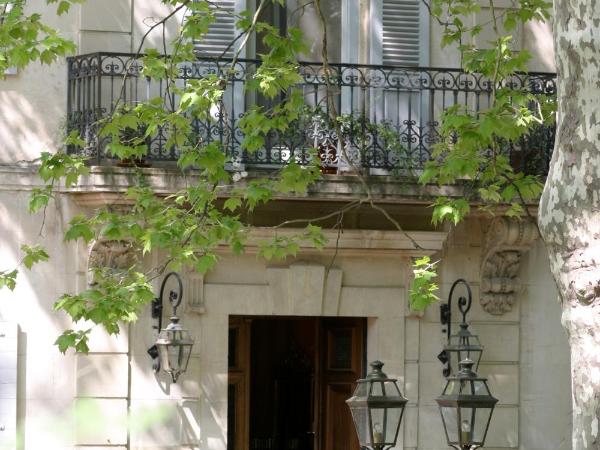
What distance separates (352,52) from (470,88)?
1.13m

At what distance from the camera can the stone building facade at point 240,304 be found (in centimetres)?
1714

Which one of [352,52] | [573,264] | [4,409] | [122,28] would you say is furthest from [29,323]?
[573,264]

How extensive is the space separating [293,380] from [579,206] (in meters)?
9.80

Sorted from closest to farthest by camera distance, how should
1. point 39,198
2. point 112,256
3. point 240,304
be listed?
1. point 39,198
2. point 112,256
3. point 240,304

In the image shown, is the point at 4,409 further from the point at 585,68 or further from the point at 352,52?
the point at 585,68

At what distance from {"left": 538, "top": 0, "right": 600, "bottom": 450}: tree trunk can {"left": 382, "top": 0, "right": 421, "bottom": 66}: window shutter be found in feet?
20.8

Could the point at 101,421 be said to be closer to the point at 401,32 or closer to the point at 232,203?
the point at 232,203

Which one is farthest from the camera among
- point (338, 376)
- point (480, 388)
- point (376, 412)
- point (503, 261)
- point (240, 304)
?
point (338, 376)

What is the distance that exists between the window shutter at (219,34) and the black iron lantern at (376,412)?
16.0ft

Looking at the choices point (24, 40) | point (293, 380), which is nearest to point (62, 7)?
point (24, 40)

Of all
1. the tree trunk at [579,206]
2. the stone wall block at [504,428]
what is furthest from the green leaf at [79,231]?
the tree trunk at [579,206]

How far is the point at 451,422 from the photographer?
555 inches

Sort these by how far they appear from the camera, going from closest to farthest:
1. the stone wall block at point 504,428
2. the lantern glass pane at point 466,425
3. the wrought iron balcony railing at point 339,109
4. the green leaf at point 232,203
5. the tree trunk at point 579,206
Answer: the tree trunk at point 579,206 < the lantern glass pane at point 466,425 < the green leaf at point 232,203 < the wrought iron balcony railing at point 339,109 < the stone wall block at point 504,428

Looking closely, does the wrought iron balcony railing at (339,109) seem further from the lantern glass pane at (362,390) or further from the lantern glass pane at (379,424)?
the lantern glass pane at (379,424)
